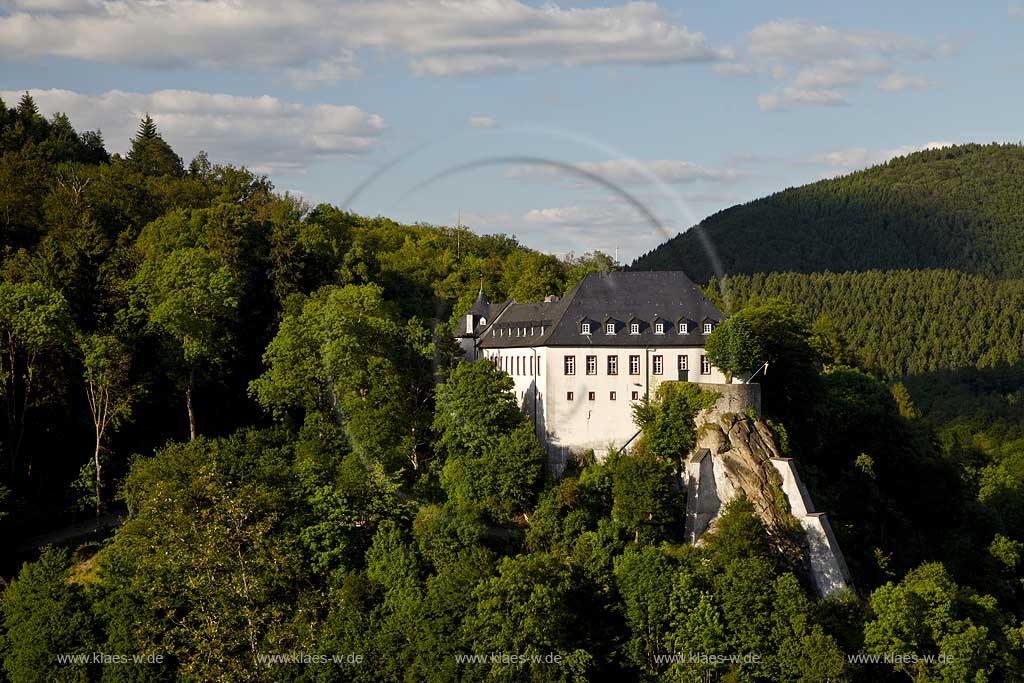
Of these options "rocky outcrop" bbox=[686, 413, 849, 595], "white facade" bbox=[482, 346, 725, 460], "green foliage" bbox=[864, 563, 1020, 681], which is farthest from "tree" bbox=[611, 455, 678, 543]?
"green foliage" bbox=[864, 563, 1020, 681]

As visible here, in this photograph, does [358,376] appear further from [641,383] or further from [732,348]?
[732,348]

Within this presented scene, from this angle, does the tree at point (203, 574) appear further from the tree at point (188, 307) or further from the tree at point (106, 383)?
the tree at point (188, 307)

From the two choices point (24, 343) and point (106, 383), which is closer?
point (24, 343)

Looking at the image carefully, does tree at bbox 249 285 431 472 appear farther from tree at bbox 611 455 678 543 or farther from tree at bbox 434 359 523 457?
tree at bbox 611 455 678 543

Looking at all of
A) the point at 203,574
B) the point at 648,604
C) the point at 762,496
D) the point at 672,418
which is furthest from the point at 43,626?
the point at 762,496

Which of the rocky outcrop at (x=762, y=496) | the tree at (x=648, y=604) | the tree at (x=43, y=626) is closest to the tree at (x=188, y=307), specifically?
the tree at (x=43, y=626)

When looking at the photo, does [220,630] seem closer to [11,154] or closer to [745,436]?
[745,436]
